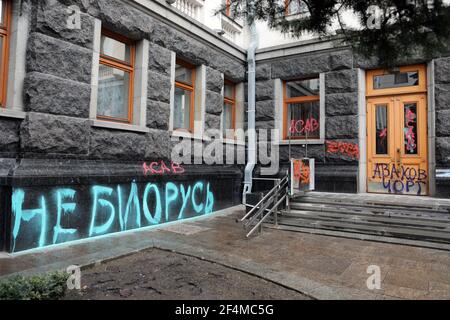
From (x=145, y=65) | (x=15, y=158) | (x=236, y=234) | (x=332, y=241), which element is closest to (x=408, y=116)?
(x=332, y=241)

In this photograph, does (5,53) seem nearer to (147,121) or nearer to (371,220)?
(147,121)

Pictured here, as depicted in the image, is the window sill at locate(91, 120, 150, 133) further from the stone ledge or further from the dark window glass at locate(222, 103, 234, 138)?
the dark window glass at locate(222, 103, 234, 138)

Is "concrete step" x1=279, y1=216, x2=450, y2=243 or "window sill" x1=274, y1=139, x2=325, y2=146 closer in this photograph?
"concrete step" x1=279, y1=216, x2=450, y2=243

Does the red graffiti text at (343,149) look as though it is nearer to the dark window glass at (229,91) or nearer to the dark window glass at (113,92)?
the dark window glass at (229,91)

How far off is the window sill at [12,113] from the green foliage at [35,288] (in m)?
3.13

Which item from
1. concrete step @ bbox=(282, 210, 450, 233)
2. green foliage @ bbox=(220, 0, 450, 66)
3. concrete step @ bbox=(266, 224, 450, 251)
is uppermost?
green foliage @ bbox=(220, 0, 450, 66)

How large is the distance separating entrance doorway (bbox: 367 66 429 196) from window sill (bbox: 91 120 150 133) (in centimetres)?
638

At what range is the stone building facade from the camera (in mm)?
5633

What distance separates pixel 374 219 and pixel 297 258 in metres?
2.74

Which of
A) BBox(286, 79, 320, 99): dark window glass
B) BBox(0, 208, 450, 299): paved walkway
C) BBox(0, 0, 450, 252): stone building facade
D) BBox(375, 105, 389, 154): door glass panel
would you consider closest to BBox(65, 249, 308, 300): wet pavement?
BBox(0, 208, 450, 299): paved walkway

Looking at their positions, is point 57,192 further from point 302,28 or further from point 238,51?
point 238,51

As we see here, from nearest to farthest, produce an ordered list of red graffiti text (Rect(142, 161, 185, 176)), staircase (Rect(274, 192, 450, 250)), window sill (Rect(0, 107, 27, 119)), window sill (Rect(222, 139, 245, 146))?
window sill (Rect(0, 107, 27, 119))
staircase (Rect(274, 192, 450, 250))
red graffiti text (Rect(142, 161, 185, 176))
window sill (Rect(222, 139, 245, 146))

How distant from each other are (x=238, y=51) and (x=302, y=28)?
712 centimetres

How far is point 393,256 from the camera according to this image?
212 inches
